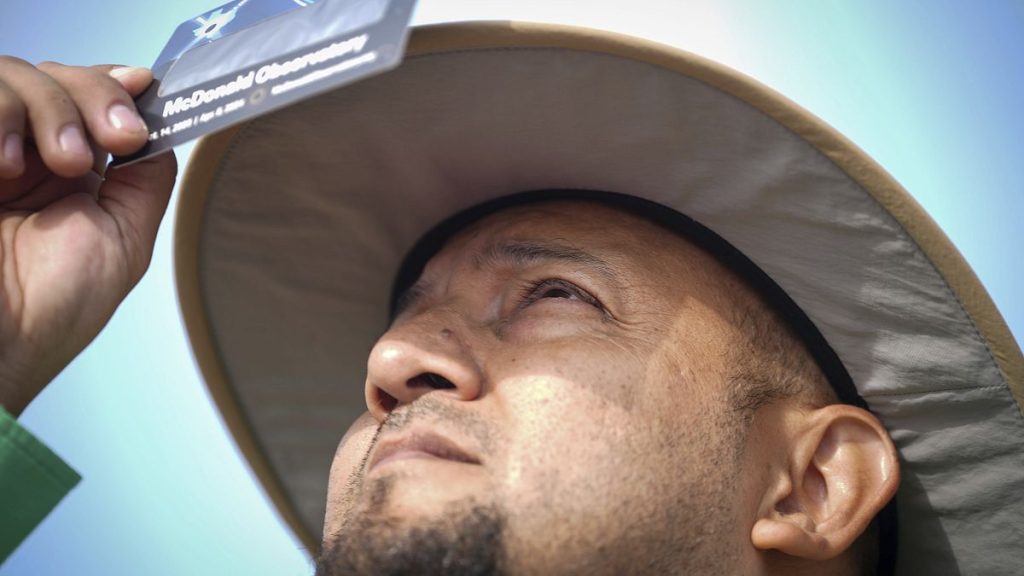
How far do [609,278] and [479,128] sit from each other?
0.25 m

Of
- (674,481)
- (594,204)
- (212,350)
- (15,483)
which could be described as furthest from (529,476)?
(212,350)

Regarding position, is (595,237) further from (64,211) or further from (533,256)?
(64,211)

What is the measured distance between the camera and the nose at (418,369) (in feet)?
3.23

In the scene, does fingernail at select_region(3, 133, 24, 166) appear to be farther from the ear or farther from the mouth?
the ear

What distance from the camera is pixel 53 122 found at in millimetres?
974

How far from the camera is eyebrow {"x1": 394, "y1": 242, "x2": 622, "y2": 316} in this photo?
44.1 inches

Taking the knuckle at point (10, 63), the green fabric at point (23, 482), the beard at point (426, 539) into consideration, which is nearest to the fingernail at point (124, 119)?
the knuckle at point (10, 63)

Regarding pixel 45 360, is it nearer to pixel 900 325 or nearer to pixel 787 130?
pixel 787 130

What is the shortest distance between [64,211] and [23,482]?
33 centimetres

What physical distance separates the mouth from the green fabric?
34cm

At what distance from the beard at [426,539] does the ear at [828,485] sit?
34 centimetres

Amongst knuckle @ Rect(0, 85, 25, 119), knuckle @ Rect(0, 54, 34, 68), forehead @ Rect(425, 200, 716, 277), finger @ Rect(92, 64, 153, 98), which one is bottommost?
knuckle @ Rect(0, 85, 25, 119)

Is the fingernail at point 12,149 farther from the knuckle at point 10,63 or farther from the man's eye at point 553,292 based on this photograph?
the man's eye at point 553,292

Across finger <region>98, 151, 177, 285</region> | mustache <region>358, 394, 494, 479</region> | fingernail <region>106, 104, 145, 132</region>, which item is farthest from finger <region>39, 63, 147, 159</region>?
mustache <region>358, 394, 494, 479</region>
